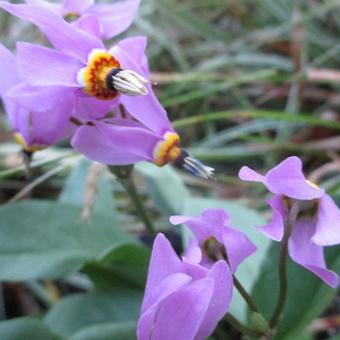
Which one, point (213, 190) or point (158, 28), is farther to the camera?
point (158, 28)

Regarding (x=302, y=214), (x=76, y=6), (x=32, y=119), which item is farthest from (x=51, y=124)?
(x=302, y=214)

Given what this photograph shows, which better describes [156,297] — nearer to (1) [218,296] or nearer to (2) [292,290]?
(1) [218,296]

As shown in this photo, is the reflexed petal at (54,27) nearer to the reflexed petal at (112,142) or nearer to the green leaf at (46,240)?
the reflexed petal at (112,142)

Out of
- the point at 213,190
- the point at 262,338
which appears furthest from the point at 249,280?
the point at 213,190

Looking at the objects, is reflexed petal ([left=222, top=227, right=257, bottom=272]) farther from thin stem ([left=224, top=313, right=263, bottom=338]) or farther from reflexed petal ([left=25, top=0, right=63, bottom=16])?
A: reflexed petal ([left=25, top=0, right=63, bottom=16])

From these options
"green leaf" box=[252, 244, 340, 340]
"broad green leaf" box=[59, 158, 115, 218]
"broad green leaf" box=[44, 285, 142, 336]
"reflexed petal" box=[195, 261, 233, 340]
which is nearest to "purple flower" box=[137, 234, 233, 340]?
"reflexed petal" box=[195, 261, 233, 340]

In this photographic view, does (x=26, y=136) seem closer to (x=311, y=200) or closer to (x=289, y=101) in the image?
(x=311, y=200)
